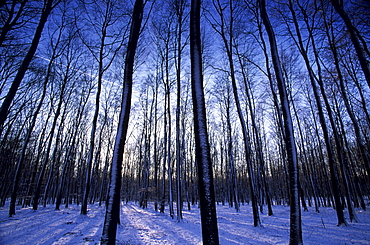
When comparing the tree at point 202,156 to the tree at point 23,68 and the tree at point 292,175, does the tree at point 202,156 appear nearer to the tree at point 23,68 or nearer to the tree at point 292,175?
the tree at point 292,175

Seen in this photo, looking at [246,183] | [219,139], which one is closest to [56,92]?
[219,139]

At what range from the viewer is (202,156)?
3676 mm

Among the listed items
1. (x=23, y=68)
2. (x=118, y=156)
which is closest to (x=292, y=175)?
(x=118, y=156)

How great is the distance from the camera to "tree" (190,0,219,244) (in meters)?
3.28

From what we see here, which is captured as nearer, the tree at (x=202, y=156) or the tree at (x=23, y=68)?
the tree at (x=202, y=156)

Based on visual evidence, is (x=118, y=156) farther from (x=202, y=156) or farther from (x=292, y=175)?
(x=292, y=175)

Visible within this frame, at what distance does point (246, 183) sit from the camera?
43.6 metres

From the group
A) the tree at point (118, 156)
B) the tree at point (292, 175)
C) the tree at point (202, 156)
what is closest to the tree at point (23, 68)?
the tree at point (118, 156)

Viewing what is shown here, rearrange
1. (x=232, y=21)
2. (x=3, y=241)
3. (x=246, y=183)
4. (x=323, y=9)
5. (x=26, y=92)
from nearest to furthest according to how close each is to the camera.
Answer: (x=3, y=241), (x=323, y=9), (x=232, y=21), (x=26, y=92), (x=246, y=183)

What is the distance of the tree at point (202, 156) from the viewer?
10.8 feet

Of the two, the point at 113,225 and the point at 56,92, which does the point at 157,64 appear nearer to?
the point at 56,92

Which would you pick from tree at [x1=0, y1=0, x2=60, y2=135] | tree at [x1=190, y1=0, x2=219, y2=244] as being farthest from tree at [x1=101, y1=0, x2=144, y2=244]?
tree at [x1=0, y1=0, x2=60, y2=135]

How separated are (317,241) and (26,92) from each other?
22075mm

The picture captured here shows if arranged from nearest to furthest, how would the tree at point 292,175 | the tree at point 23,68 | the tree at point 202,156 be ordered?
the tree at point 202,156 → the tree at point 292,175 → the tree at point 23,68
